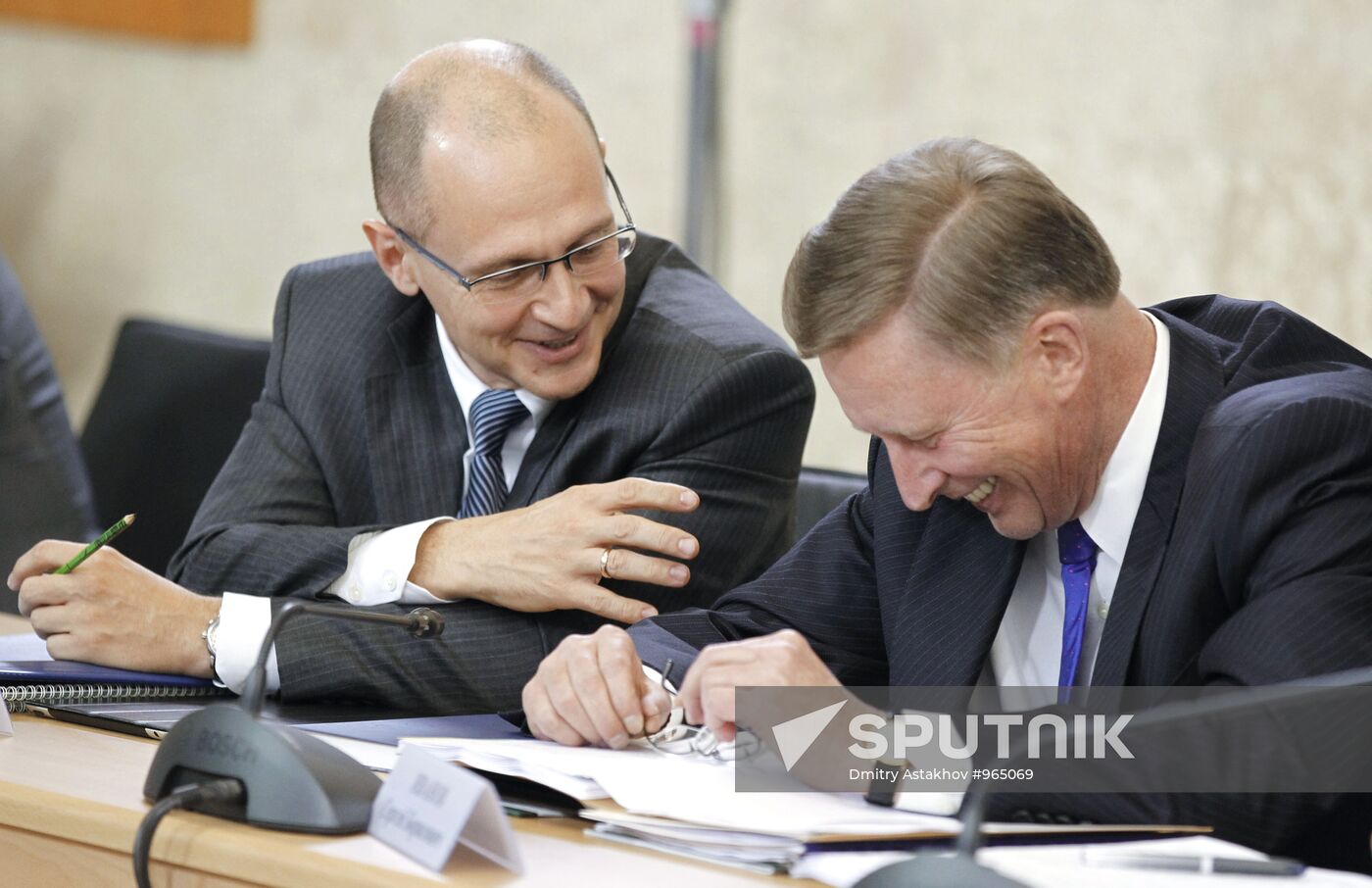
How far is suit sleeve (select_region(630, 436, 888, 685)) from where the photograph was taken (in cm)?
175

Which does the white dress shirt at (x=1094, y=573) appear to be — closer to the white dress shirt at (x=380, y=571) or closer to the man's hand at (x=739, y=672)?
the man's hand at (x=739, y=672)

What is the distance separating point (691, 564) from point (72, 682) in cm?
71

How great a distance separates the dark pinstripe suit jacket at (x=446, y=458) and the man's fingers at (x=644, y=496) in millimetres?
148

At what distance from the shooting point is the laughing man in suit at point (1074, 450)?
1.35m

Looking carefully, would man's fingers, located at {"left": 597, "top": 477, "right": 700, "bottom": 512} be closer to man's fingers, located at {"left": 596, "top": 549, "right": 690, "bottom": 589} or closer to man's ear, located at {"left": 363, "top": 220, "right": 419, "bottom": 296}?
man's fingers, located at {"left": 596, "top": 549, "right": 690, "bottom": 589}

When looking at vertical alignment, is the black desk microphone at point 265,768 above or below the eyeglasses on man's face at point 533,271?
below

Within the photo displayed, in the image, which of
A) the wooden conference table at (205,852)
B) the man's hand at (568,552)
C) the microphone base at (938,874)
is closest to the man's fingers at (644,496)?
A: the man's hand at (568,552)

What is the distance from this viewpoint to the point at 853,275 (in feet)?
4.80

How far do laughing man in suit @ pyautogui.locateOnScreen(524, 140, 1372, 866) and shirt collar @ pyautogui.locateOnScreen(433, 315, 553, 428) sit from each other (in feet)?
1.92

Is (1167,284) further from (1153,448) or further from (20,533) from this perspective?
(20,533)

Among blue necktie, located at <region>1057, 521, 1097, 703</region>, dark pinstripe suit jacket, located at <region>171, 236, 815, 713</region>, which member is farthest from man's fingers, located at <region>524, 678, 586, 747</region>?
blue necktie, located at <region>1057, 521, 1097, 703</region>

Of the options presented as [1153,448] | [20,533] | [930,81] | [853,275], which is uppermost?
[930,81]

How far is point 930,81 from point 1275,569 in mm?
2282

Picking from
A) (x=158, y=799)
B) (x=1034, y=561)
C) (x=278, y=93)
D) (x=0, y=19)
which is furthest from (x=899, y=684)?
(x=0, y=19)
